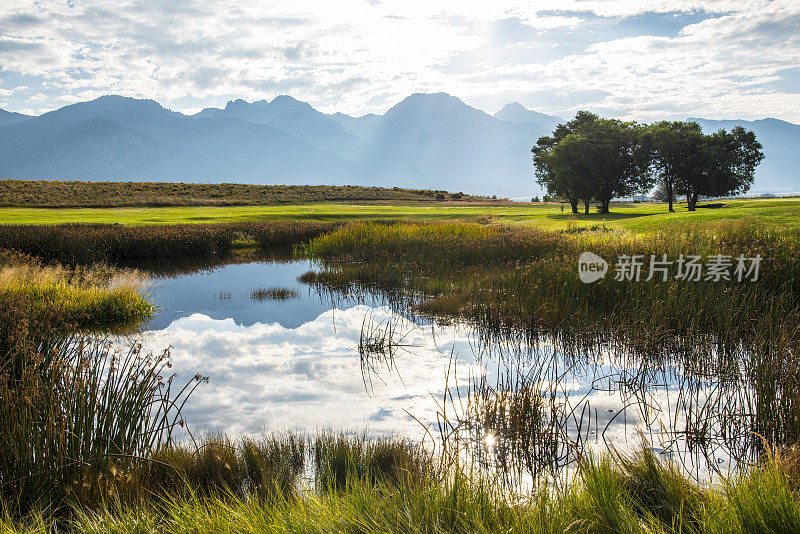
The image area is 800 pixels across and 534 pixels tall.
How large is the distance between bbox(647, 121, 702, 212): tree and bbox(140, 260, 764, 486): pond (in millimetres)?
49029

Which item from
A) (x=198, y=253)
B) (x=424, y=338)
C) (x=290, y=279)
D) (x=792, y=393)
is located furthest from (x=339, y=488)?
(x=198, y=253)

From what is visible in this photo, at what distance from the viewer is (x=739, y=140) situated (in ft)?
180

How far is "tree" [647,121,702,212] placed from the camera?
5150 centimetres

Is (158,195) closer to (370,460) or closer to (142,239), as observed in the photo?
(142,239)

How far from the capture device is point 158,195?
6038cm

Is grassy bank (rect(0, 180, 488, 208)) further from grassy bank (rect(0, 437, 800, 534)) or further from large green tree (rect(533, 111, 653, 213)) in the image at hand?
grassy bank (rect(0, 437, 800, 534))

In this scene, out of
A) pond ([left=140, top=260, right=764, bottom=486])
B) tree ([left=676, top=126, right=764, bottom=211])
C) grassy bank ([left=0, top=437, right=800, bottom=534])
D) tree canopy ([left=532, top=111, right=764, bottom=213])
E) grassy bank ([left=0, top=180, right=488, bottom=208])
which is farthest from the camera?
grassy bank ([left=0, top=180, right=488, bottom=208])

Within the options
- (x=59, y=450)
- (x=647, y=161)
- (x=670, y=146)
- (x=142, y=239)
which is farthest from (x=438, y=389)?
(x=670, y=146)

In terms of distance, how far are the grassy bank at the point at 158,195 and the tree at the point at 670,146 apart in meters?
32.5

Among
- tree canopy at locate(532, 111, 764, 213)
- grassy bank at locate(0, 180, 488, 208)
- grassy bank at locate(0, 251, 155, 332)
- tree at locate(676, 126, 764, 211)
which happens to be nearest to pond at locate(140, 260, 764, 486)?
grassy bank at locate(0, 251, 155, 332)

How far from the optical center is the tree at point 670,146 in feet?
169

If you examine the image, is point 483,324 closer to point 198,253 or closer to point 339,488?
point 339,488

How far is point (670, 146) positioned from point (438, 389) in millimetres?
54109

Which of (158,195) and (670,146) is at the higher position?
(670,146)
